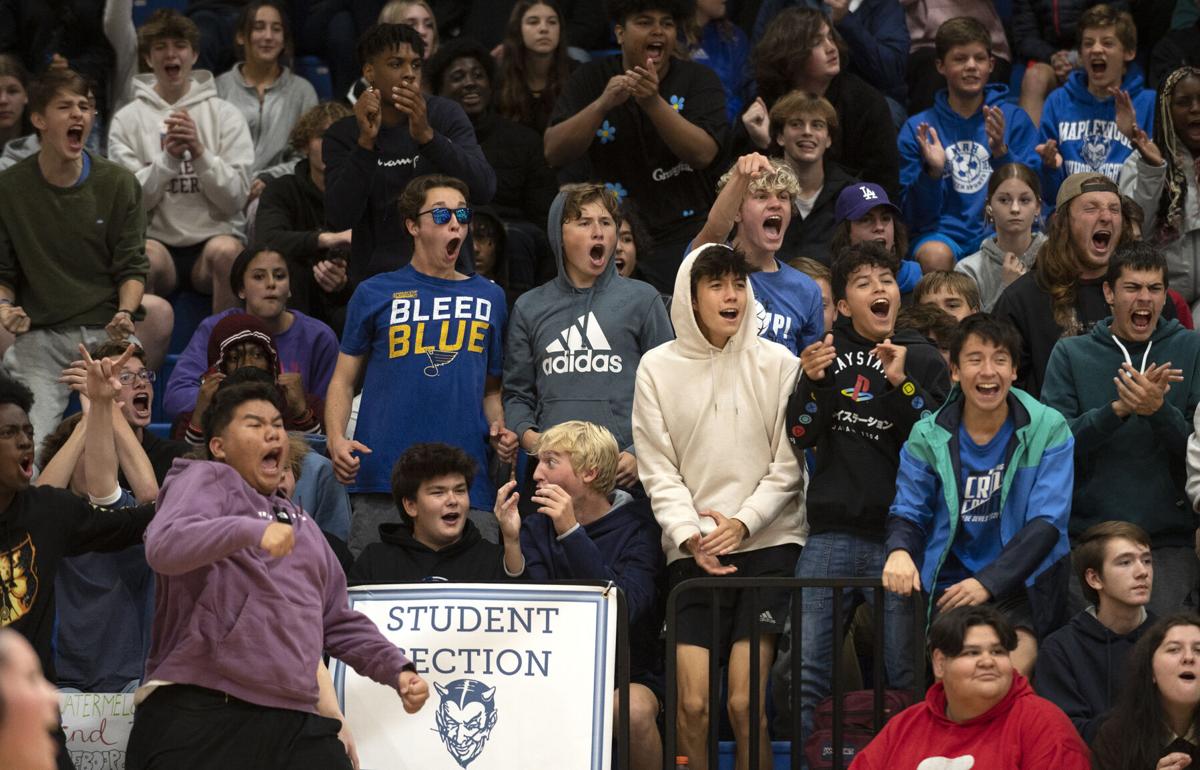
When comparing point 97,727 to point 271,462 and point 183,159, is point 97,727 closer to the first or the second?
point 271,462

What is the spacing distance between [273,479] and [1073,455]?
3.13 meters

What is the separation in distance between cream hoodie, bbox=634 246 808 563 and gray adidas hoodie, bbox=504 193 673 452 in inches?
15.8

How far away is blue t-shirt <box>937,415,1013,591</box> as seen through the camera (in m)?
6.47

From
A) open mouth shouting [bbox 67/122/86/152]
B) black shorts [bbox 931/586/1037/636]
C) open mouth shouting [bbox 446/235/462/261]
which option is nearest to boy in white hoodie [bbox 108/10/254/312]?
open mouth shouting [bbox 67/122/86/152]

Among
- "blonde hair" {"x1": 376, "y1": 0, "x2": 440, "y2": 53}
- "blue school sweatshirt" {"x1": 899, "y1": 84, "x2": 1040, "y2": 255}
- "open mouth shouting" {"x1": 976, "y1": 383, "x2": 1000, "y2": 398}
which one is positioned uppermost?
"blonde hair" {"x1": 376, "y1": 0, "x2": 440, "y2": 53}

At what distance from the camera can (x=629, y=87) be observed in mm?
8586

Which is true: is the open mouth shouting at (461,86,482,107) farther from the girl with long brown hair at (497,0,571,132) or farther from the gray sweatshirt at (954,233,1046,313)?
the gray sweatshirt at (954,233,1046,313)

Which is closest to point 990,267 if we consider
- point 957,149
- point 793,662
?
point 957,149

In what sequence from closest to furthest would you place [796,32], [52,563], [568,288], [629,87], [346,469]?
[52,563], [346,469], [568,288], [629,87], [796,32]

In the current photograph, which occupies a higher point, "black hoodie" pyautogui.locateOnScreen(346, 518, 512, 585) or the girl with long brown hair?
the girl with long brown hair

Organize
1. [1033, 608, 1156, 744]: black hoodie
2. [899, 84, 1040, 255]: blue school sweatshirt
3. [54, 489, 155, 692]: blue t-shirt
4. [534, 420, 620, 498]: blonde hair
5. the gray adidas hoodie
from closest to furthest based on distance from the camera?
[1033, 608, 1156, 744]: black hoodie → [54, 489, 155, 692]: blue t-shirt → [534, 420, 620, 498]: blonde hair → the gray adidas hoodie → [899, 84, 1040, 255]: blue school sweatshirt

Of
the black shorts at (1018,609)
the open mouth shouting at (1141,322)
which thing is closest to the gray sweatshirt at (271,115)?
the open mouth shouting at (1141,322)

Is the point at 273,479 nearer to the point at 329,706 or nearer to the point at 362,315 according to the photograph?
the point at 329,706

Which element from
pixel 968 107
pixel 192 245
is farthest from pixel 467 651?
pixel 968 107
